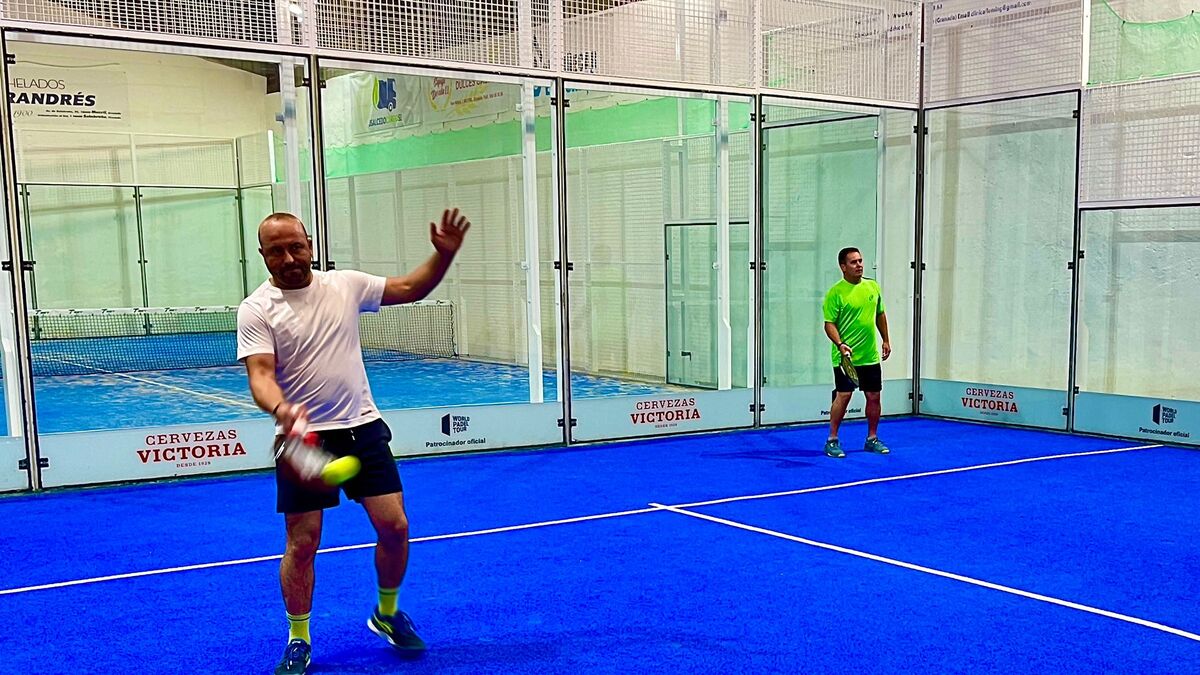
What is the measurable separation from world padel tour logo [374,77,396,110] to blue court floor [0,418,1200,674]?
7.85 metres

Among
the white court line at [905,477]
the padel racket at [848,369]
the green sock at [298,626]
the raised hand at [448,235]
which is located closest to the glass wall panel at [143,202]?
the padel racket at [848,369]

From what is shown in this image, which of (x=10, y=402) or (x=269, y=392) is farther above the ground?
(x=269, y=392)

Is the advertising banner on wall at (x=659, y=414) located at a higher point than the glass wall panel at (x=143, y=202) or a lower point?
lower

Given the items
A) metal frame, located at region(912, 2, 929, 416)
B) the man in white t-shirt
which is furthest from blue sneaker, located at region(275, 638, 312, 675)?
metal frame, located at region(912, 2, 929, 416)

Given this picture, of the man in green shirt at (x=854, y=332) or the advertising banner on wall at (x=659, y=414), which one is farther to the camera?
the advertising banner on wall at (x=659, y=414)

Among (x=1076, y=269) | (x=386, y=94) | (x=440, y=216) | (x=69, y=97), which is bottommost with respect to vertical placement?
(x=1076, y=269)

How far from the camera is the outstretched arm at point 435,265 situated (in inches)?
159

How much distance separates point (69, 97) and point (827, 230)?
13.1 m

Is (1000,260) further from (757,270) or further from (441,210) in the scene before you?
(441,210)

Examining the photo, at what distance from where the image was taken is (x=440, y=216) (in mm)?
13227

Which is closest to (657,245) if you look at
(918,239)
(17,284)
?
(918,239)

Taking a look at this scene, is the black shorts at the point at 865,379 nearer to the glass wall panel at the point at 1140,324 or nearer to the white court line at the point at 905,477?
the white court line at the point at 905,477

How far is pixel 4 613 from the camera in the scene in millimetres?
5254

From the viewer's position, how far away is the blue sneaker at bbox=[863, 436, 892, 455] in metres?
9.20
